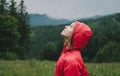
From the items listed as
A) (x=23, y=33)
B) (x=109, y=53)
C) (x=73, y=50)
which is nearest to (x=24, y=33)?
(x=23, y=33)

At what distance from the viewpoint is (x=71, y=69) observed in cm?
612

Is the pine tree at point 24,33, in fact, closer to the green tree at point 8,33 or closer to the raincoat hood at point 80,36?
the green tree at point 8,33

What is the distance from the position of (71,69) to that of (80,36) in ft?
1.41

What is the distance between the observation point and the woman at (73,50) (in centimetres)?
614

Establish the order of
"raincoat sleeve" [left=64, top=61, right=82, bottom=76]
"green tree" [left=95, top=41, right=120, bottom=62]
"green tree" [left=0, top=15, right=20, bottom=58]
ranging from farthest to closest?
"green tree" [left=0, top=15, right=20, bottom=58], "green tree" [left=95, top=41, right=120, bottom=62], "raincoat sleeve" [left=64, top=61, right=82, bottom=76]

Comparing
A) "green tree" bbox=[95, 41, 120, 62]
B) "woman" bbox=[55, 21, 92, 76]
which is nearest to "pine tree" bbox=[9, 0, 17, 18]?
"green tree" bbox=[95, 41, 120, 62]

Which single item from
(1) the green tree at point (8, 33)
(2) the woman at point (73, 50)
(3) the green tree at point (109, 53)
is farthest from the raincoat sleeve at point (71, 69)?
(1) the green tree at point (8, 33)

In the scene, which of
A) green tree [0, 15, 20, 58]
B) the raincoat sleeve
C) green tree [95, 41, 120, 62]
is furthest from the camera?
green tree [0, 15, 20, 58]

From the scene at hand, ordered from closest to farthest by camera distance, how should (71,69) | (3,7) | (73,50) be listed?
(71,69) < (73,50) < (3,7)

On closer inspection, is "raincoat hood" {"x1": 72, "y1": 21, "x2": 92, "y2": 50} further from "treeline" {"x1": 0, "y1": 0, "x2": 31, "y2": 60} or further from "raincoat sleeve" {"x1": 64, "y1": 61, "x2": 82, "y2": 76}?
"treeline" {"x1": 0, "y1": 0, "x2": 31, "y2": 60}

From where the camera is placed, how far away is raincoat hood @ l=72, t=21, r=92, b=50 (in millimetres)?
6156

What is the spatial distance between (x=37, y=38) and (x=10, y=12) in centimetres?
9937

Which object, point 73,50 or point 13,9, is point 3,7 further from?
point 73,50

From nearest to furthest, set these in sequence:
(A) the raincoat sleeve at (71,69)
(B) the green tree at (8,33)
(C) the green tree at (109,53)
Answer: (A) the raincoat sleeve at (71,69), (C) the green tree at (109,53), (B) the green tree at (8,33)
